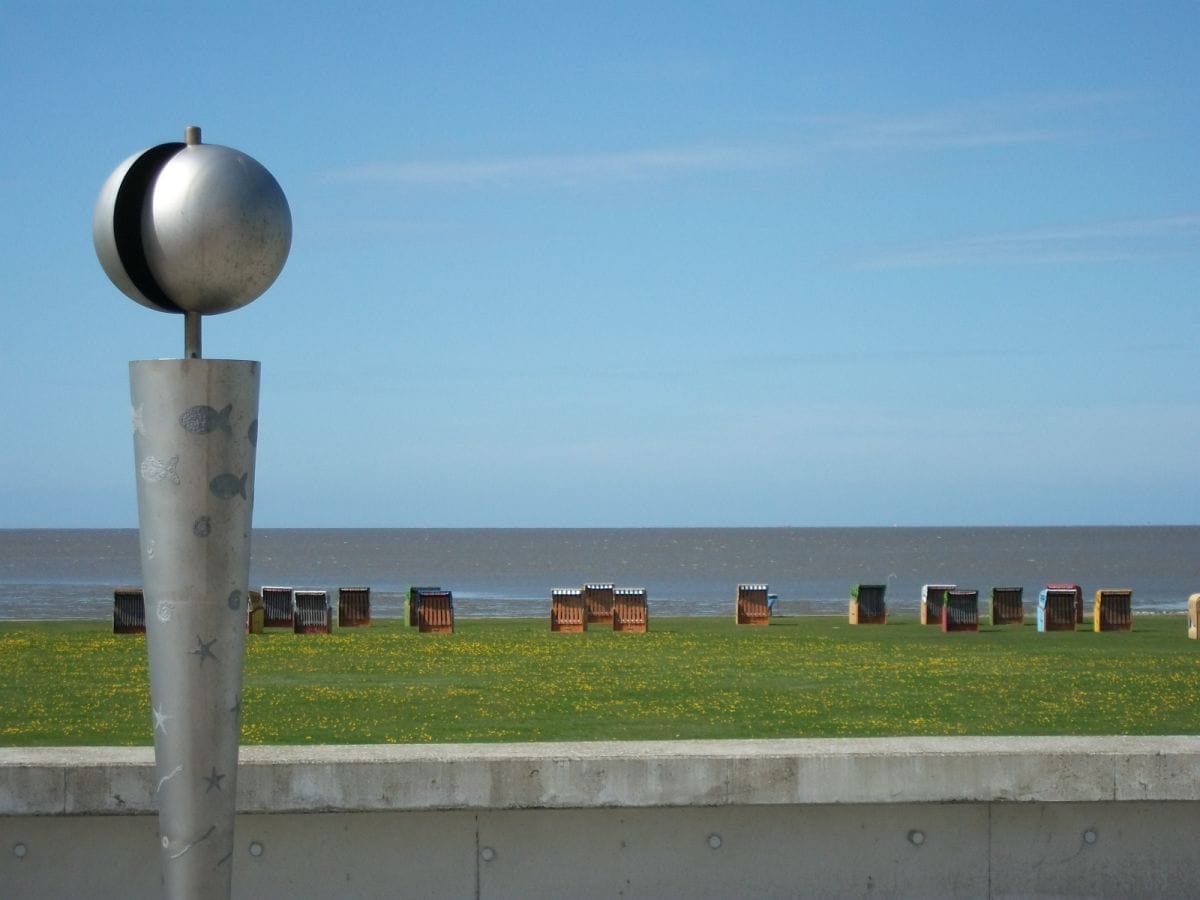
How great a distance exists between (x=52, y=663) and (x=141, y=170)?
15.1 meters

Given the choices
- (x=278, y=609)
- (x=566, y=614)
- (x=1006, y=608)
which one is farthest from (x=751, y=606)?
(x=278, y=609)

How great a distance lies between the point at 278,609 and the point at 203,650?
23.8 metres

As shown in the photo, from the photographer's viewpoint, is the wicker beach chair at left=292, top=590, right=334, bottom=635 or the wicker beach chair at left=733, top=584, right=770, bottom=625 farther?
the wicker beach chair at left=733, top=584, right=770, bottom=625

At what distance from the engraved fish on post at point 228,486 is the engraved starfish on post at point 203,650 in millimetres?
469

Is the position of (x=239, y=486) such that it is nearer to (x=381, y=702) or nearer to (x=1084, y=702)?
(x=381, y=702)

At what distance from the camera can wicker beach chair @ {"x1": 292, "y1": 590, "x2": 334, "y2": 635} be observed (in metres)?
27.0

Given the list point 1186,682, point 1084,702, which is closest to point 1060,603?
point 1186,682

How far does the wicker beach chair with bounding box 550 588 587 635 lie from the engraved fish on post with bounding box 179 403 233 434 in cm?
2318

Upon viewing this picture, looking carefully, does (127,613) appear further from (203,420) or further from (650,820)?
(203,420)

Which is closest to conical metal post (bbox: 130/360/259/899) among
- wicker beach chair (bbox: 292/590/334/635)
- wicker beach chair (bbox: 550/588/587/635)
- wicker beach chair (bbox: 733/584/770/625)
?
wicker beach chair (bbox: 292/590/334/635)

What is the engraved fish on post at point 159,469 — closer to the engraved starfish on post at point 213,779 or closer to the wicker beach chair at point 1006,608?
the engraved starfish on post at point 213,779

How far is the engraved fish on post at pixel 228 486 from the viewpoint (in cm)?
490

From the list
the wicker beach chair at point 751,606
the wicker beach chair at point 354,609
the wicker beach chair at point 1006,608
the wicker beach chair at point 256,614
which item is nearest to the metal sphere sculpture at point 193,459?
the wicker beach chair at point 256,614

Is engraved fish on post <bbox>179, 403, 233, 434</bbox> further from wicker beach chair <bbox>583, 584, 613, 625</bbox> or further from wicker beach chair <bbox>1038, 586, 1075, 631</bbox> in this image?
wicker beach chair <bbox>1038, 586, 1075, 631</bbox>
